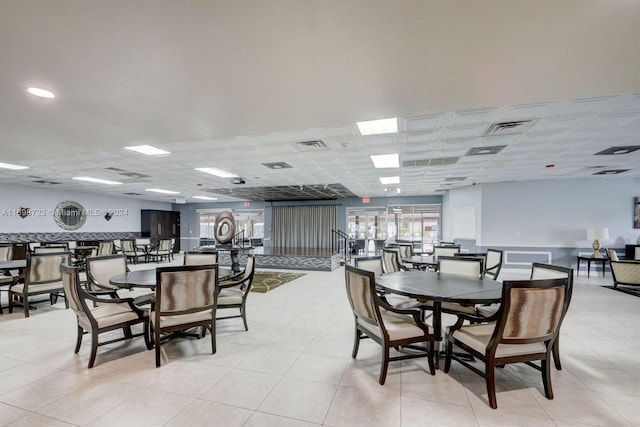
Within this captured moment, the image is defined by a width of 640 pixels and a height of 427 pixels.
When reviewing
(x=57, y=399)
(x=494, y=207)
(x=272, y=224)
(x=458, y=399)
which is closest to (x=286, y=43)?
(x=458, y=399)

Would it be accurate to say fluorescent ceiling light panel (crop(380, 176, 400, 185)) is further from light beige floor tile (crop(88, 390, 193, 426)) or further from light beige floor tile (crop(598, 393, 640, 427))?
light beige floor tile (crop(88, 390, 193, 426))

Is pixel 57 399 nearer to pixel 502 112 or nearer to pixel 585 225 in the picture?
pixel 502 112

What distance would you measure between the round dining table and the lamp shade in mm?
6931

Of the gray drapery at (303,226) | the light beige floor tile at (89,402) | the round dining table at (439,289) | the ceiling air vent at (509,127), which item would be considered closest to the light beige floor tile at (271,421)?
the light beige floor tile at (89,402)

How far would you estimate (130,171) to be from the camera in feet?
22.9

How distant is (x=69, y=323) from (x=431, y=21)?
5491mm

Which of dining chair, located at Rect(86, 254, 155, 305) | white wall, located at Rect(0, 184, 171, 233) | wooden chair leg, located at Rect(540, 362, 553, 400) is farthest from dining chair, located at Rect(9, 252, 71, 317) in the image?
white wall, located at Rect(0, 184, 171, 233)

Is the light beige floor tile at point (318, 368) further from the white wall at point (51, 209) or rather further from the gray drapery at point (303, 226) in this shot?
the white wall at point (51, 209)

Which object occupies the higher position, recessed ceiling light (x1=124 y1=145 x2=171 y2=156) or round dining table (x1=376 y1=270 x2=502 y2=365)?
recessed ceiling light (x1=124 y1=145 x2=171 y2=156)

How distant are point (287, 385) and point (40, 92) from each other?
349 centimetres

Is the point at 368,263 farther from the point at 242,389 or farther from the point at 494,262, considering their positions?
the point at 494,262

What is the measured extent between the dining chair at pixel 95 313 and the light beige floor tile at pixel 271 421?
1791mm

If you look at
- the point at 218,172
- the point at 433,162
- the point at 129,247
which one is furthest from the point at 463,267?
the point at 129,247

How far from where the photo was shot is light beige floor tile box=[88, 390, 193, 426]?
1.92 meters
